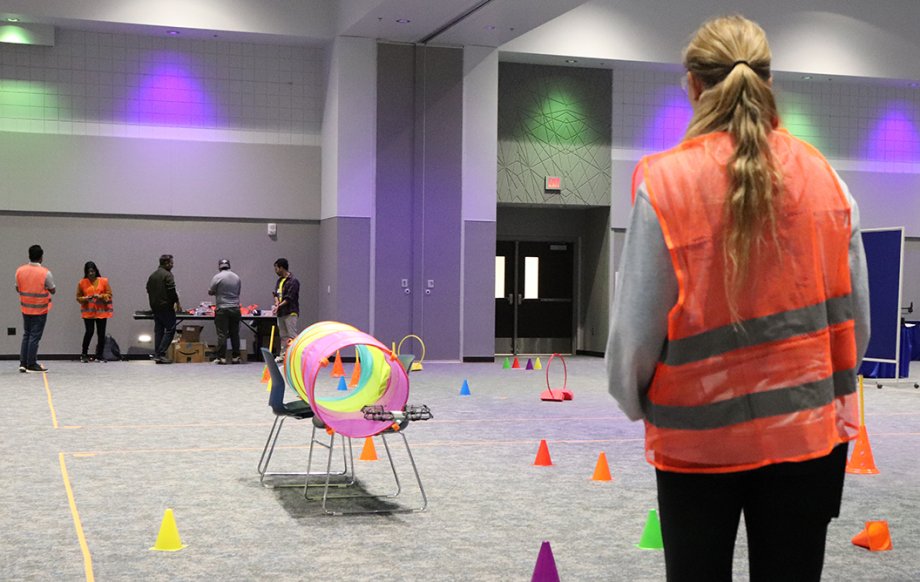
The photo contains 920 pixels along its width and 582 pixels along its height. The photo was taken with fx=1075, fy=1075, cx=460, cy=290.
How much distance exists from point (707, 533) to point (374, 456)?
243 inches

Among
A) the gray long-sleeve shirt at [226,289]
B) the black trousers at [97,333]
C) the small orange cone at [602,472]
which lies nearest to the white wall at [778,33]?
the gray long-sleeve shirt at [226,289]

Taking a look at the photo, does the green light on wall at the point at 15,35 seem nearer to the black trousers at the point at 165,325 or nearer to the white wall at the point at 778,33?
the black trousers at the point at 165,325

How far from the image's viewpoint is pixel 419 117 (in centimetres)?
1802

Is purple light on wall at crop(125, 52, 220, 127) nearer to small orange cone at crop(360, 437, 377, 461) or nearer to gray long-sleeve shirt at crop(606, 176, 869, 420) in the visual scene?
small orange cone at crop(360, 437, 377, 461)

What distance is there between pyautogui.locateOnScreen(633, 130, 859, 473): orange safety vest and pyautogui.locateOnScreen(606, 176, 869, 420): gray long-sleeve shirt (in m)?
0.02

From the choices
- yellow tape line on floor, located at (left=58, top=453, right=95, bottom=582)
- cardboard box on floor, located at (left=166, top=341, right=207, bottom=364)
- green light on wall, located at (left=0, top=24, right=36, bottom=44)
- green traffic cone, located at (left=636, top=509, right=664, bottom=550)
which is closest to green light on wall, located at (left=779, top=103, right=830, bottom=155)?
cardboard box on floor, located at (left=166, top=341, right=207, bottom=364)

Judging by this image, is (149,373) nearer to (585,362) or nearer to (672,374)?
(585,362)

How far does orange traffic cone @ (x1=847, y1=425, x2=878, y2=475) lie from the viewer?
771 centimetres

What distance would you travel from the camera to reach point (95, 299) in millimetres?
17000

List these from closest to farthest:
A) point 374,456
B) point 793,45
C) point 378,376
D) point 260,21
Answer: point 378,376
point 374,456
point 260,21
point 793,45

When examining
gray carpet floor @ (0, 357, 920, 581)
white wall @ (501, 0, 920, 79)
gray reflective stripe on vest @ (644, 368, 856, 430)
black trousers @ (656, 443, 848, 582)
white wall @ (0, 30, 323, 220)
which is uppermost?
white wall @ (501, 0, 920, 79)

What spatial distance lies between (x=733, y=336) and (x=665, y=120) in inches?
752

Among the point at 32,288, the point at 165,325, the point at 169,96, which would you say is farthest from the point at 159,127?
the point at 32,288

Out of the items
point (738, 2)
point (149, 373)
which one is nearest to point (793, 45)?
point (738, 2)
